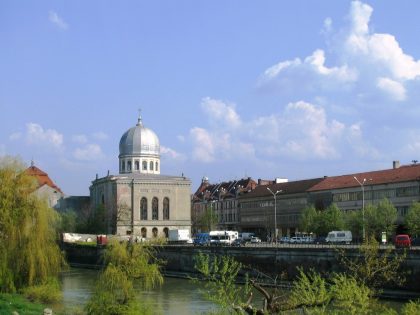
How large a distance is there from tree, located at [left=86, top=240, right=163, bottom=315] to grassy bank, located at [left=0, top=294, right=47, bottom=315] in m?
4.07

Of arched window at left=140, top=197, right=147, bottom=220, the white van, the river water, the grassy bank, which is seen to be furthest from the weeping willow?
arched window at left=140, top=197, right=147, bottom=220

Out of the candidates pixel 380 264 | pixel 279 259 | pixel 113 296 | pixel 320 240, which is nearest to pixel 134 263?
pixel 113 296

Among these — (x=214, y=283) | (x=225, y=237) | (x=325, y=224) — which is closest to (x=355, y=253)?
(x=214, y=283)

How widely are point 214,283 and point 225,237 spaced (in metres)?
86.8

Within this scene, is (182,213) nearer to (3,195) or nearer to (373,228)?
(373,228)

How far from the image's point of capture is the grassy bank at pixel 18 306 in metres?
39.3

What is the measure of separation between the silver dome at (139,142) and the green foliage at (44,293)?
327 ft

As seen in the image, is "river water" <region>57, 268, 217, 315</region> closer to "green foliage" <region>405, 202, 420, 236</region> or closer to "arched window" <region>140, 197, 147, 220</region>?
"green foliage" <region>405, 202, 420, 236</region>

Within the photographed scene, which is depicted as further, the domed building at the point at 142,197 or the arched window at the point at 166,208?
the arched window at the point at 166,208

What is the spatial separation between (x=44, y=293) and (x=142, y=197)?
91438 mm

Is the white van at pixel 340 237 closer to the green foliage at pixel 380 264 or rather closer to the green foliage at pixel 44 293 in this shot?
the green foliage at pixel 380 264

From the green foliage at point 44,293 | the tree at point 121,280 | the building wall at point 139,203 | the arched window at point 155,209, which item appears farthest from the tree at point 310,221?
the green foliage at point 44,293

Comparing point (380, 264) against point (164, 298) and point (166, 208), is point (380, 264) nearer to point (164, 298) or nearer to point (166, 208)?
point (164, 298)

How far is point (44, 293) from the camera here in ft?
151
